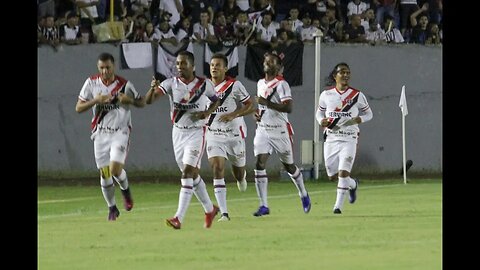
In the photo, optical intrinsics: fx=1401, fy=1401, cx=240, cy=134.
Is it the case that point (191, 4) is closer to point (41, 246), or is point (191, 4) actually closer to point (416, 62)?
point (416, 62)

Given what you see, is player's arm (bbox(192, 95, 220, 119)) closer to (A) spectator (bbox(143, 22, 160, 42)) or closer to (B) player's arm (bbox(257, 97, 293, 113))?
(B) player's arm (bbox(257, 97, 293, 113))

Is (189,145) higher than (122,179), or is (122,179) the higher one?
(189,145)

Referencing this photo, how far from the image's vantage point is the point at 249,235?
56.9ft

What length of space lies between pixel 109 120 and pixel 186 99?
5.63 ft

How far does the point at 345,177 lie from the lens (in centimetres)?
2114

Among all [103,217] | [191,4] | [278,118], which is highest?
[191,4]

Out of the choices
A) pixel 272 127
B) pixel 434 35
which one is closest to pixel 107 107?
pixel 272 127

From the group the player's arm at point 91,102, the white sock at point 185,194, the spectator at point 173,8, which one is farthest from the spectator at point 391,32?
the white sock at point 185,194

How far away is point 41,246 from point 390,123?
19129 mm

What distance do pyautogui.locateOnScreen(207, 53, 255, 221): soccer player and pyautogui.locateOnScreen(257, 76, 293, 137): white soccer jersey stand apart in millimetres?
791

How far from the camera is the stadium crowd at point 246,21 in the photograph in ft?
105

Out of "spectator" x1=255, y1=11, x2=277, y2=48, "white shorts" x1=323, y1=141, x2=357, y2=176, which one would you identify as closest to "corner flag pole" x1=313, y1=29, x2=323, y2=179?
"spectator" x1=255, y1=11, x2=277, y2=48

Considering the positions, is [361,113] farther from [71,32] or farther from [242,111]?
[71,32]
